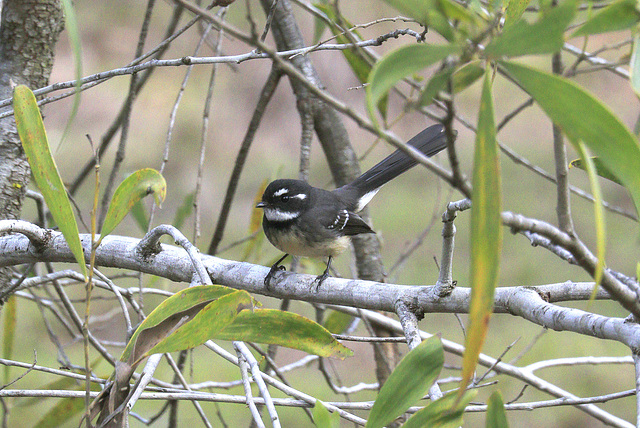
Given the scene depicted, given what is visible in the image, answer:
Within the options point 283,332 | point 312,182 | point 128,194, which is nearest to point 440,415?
point 283,332

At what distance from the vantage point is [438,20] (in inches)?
35.6

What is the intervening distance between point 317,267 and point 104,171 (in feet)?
15.8

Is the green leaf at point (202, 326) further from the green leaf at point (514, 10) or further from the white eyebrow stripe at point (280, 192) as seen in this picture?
the white eyebrow stripe at point (280, 192)

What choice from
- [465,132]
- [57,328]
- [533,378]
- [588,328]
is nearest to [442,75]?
[588,328]

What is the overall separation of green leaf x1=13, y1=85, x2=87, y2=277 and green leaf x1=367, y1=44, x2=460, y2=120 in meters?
→ 0.91

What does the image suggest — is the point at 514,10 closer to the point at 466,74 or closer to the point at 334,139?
the point at 466,74

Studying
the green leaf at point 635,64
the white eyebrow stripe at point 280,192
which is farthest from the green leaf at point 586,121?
the white eyebrow stripe at point 280,192

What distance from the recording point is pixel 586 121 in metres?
0.87

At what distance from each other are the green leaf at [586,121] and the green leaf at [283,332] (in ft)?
2.71

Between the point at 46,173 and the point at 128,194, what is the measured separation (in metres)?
0.21

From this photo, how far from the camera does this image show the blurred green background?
18.3ft

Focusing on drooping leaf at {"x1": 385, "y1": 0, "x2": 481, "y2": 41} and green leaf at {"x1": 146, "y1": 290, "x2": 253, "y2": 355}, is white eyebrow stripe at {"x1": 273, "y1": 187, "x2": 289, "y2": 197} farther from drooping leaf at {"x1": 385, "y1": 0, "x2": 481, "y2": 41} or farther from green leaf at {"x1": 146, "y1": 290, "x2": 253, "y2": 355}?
drooping leaf at {"x1": 385, "y1": 0, "x2": 481, "y2": 41}

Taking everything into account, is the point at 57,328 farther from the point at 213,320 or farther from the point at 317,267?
the point at 213,320

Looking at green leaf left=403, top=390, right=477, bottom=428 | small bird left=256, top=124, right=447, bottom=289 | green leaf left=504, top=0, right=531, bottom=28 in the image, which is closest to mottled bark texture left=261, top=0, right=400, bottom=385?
small bird left=256, top=124, right=447, bottom=289
